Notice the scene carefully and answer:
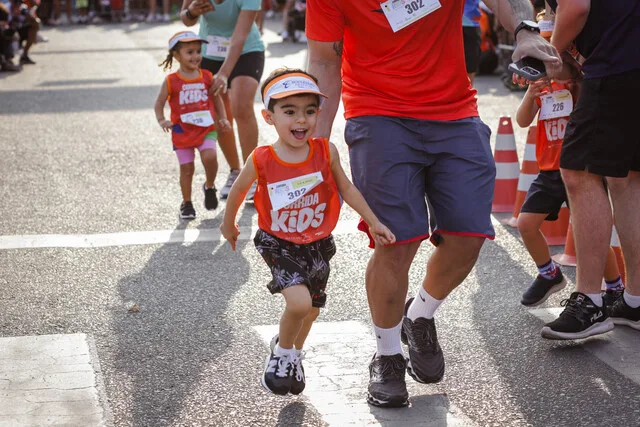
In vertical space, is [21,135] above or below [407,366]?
below

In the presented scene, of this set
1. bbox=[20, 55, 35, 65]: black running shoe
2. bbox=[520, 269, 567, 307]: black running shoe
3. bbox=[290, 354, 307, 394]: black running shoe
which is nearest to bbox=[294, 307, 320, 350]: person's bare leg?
bbox=[290, 354, 307, 394]: black running shoe

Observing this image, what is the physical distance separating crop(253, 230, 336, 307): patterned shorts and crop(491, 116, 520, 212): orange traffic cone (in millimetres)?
3904

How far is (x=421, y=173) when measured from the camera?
14.1 ft

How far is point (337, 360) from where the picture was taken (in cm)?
481

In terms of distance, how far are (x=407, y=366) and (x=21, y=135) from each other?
28.3 ft

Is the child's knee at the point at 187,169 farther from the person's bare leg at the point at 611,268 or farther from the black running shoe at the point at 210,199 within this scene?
the person's bare leg at the point at 611,268

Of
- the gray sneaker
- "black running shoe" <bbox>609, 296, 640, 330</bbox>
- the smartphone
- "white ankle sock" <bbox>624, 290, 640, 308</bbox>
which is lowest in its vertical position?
the gray sneaker

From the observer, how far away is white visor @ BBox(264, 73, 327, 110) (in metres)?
4.16

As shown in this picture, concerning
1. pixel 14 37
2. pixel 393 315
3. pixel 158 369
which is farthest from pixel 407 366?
pixel 14 37

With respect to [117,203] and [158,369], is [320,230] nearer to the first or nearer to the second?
[158,369]

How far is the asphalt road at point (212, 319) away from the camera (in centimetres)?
427

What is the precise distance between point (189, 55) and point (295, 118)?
4010mm

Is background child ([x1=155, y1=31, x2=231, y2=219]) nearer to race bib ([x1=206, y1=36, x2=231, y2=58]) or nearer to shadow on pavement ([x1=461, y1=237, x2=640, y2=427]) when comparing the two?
race bib ([x1=206, y1=36, x2=231, y2=58])

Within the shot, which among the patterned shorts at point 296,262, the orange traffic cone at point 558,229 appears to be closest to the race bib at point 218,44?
the orange traffic cone at point 558,229
